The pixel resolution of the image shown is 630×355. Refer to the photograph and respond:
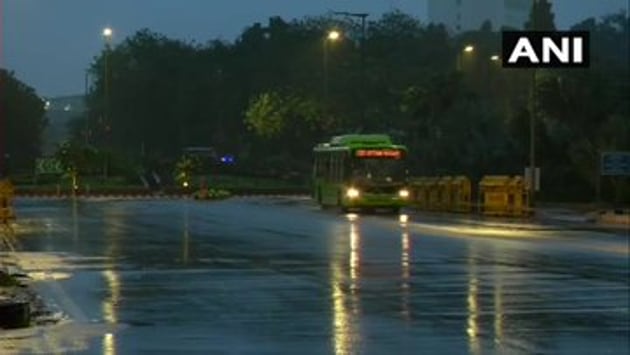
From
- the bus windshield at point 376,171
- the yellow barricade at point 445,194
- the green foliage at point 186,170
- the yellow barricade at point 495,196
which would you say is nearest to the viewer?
the yellow barricade at point 495,196

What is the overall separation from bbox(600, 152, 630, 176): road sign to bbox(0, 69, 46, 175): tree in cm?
8210

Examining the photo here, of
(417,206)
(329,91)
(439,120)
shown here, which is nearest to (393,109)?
(329,91)

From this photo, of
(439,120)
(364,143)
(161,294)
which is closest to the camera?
(161,294)

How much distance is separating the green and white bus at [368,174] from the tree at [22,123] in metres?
72.0

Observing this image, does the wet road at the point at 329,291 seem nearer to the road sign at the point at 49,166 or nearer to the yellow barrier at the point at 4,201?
the yellow barrier at the point at 4,201

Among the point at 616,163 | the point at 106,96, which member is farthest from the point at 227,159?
the point at 616,163

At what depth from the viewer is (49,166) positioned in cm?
9275

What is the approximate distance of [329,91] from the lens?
102000mm

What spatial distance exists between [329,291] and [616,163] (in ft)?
98.4

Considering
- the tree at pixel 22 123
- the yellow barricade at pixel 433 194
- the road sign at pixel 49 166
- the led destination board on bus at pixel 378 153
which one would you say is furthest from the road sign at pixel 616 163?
the tree at pixel 22 123

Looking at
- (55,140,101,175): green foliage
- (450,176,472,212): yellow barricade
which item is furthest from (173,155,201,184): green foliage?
(450,176,472,212): yellow barricade

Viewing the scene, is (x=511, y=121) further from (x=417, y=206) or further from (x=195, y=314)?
(x=195, y=314)

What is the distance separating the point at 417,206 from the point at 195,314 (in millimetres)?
43328

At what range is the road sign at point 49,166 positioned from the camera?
296ft
